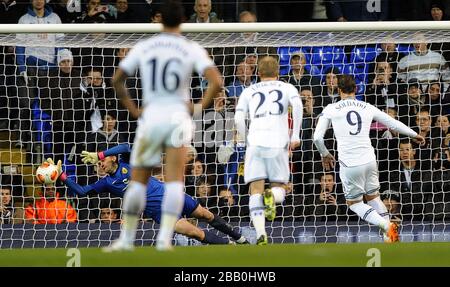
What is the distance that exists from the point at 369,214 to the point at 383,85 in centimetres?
200

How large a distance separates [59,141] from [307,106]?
10.3ft

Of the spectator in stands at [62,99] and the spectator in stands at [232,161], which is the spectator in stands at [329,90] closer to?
the spectator in stands at [232,161]

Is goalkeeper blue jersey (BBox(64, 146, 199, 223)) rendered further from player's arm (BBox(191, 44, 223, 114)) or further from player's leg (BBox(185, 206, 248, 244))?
player's arm (BBox(191, 44, 223, 114))

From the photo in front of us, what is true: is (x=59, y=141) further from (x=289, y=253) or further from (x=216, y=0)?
(x=289, y=253)

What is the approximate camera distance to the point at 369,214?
1691 centimetres

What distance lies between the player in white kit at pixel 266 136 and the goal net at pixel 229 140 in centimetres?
224

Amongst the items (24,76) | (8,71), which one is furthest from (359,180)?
(8,71)

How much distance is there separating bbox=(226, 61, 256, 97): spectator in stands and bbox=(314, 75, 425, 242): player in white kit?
1262mm

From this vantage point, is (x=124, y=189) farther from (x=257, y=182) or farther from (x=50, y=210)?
(x=257, y=182)

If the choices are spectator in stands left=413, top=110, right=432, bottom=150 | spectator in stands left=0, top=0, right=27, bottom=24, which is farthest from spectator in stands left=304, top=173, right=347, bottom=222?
spectator in stands left=0, top=0, right=27, bottom=24
